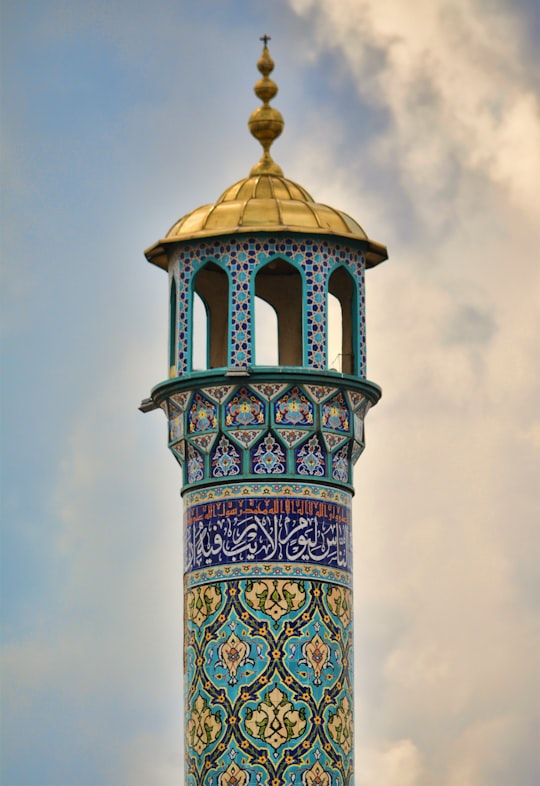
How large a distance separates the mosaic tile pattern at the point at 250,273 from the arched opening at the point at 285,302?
124cm

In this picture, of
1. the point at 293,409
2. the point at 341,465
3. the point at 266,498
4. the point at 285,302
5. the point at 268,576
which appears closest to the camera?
the point at 268,576

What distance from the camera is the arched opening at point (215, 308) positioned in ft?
99.3

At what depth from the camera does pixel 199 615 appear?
28625 millimetres

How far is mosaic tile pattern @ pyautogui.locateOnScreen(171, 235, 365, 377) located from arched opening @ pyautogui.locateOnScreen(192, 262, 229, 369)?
0.93 metres

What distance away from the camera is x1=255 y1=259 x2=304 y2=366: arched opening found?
1203 inches

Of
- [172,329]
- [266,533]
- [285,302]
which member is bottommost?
[266,533]

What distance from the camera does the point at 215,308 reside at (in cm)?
3056

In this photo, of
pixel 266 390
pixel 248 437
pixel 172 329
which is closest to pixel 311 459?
pixel 248 437

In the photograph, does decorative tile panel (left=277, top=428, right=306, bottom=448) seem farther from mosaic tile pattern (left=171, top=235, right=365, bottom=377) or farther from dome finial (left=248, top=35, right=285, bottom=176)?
dome finial (left=248, top=35, right=285, bottom=176)

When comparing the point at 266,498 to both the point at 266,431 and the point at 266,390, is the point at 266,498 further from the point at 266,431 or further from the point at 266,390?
the point at 266,390

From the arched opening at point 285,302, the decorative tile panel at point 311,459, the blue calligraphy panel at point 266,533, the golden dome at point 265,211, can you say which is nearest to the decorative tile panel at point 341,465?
the decorative tile panel at point 311,459

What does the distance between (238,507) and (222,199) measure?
10.7 feet

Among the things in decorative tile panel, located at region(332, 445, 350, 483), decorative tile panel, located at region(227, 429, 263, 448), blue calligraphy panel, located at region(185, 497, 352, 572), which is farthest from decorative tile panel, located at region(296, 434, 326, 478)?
decorative tile panel, located at region(227, 429, 263, 448)

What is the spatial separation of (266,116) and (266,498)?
4.14 meters
